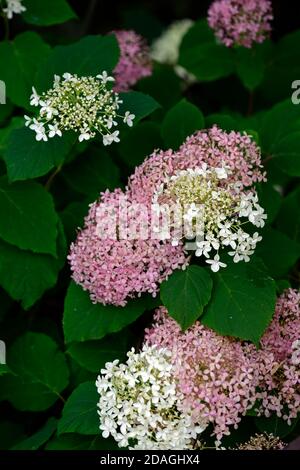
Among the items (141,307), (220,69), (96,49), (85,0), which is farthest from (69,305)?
(85,0)

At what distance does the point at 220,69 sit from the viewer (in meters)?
2.99

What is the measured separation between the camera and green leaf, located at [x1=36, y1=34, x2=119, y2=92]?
236cm

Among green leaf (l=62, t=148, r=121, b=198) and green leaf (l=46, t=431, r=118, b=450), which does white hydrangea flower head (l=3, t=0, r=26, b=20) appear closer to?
green leaf (l=62, t=148, r=121, b=198)

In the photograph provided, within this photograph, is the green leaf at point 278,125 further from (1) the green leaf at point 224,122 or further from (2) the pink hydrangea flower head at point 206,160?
(2) the pink hydrangea flower head at point 206,160

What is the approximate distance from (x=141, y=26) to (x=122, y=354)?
2190 millimetres

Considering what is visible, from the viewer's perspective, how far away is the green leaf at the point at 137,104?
7.39ft

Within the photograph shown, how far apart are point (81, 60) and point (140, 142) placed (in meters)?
0.33

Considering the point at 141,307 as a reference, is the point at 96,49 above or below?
above

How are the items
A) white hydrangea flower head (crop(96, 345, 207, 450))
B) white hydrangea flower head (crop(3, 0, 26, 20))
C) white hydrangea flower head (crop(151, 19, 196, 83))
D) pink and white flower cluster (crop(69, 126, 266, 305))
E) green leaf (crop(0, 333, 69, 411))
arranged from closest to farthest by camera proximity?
white hydrangea flower head (crop(96, 345, 207, 450)), pink and white flower cluster (crop(69, 126, 266, 305)), green leaf (crop(0, 333, 69, 411)), white hydrangea flower head (crop(3, 0, 26, 20)), white hydrangea flower head (crop(151, 19, 196, 83))

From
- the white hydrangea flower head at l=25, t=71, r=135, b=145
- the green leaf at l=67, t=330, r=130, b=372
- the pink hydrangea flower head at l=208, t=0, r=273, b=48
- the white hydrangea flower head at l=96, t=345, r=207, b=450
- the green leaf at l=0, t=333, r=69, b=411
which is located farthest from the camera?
the pink hydrangea flower head at l=208, t=0, r=273, b=48

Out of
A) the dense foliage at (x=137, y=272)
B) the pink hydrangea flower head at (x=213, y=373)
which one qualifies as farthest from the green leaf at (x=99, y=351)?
the pink hydrangea flower head at (x=213, y=373)

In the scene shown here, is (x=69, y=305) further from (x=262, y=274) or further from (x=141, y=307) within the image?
(x=262, y=274)

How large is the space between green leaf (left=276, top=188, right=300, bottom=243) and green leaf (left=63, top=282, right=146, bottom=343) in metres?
0.64

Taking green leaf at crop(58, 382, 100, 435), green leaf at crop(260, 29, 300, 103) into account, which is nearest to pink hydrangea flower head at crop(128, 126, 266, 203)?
green leaf at crop(58, 382, 100, 435)
